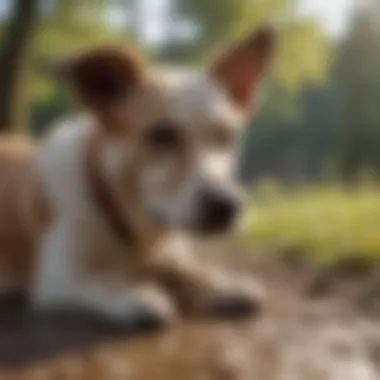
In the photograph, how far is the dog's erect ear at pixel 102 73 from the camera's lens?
37.3 inches

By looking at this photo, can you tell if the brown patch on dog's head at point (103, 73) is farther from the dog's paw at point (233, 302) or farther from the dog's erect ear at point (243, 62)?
the dog's paw at point (233, 302)

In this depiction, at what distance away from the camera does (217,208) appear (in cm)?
92

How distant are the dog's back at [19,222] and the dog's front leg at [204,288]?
0.16m

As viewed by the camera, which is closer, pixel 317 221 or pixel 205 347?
pixel 205 347

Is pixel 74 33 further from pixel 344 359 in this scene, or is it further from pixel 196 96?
pixel 344 359

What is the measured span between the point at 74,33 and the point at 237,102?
43 cm

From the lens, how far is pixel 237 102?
1.04 meters

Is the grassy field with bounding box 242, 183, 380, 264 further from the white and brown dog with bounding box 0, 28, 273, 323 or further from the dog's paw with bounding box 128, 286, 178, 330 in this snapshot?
the dog's paw with bounding box 128, 286, 178, 330

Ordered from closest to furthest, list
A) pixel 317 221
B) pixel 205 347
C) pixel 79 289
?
pixel 205 347, pixel 79 289, pixel 317 221

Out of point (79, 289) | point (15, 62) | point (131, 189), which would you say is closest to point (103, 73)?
point (131, 189)

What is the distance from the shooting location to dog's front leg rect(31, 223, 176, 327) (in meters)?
0.93

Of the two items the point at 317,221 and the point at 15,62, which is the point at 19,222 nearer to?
the point at 15,62

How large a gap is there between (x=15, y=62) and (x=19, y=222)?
1.25ft

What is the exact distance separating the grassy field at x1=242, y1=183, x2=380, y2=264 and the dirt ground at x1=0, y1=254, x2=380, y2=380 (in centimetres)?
18
